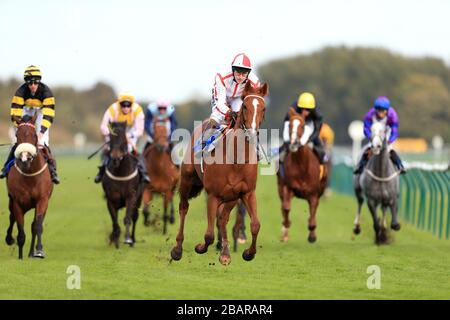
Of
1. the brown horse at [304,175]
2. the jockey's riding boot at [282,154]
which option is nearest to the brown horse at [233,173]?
the brown horse at [304,175]

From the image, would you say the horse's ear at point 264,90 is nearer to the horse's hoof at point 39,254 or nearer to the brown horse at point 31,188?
the brown horse at point 31,188

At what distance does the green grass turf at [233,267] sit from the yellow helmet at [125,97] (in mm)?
2117

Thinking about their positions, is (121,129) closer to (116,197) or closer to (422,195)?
(116,197)

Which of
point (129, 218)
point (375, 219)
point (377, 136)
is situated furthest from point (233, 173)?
point (375, 219)

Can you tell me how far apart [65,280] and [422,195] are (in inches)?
375

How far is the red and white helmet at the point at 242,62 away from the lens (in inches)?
446

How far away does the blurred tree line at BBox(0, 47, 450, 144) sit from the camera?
88875 millimetres

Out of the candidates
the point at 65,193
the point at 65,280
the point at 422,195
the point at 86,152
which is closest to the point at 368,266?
the point at 65,280

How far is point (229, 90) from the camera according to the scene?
1159 cm

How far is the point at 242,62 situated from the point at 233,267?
255 centimetres

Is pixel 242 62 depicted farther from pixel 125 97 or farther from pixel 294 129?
pixel 125 97

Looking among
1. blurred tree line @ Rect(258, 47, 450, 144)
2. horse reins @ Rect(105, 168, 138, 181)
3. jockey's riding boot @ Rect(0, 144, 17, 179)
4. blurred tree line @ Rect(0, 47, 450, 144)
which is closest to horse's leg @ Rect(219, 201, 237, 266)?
jockey's riding boot @ Rect(0, 144, 17, 179)

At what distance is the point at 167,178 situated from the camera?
63.4ft
